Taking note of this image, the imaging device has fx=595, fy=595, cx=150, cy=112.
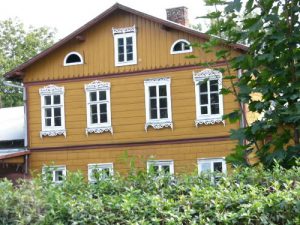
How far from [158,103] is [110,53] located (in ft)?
9.03

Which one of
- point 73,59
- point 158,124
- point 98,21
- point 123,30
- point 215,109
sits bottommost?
point 158,124

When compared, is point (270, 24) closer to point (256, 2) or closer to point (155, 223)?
point (256, 2)

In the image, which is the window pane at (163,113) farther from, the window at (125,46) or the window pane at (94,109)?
the window pane at (94,109)

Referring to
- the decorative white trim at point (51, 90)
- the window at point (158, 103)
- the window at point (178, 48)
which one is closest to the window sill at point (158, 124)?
the window at point (158, 103)

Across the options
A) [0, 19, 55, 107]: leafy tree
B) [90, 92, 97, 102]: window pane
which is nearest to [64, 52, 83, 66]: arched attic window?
[90, 92, 97, 102]: window pane

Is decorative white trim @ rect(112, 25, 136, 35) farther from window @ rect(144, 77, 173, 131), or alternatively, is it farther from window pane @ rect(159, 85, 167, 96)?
window pane @ rect(159, 85, 167, 96)

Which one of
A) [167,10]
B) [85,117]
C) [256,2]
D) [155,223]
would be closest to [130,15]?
[167,10]

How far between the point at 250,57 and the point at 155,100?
673 inches

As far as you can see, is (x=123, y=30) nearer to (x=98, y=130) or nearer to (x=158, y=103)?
(x=158, y=103)

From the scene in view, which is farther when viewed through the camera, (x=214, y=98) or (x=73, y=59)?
(x=73, y=59)

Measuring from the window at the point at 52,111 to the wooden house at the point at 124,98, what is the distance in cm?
4

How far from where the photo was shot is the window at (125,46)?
73.5 feet

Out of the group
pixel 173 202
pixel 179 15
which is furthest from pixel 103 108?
Result: pixel 173 202

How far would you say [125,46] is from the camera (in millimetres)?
22594
